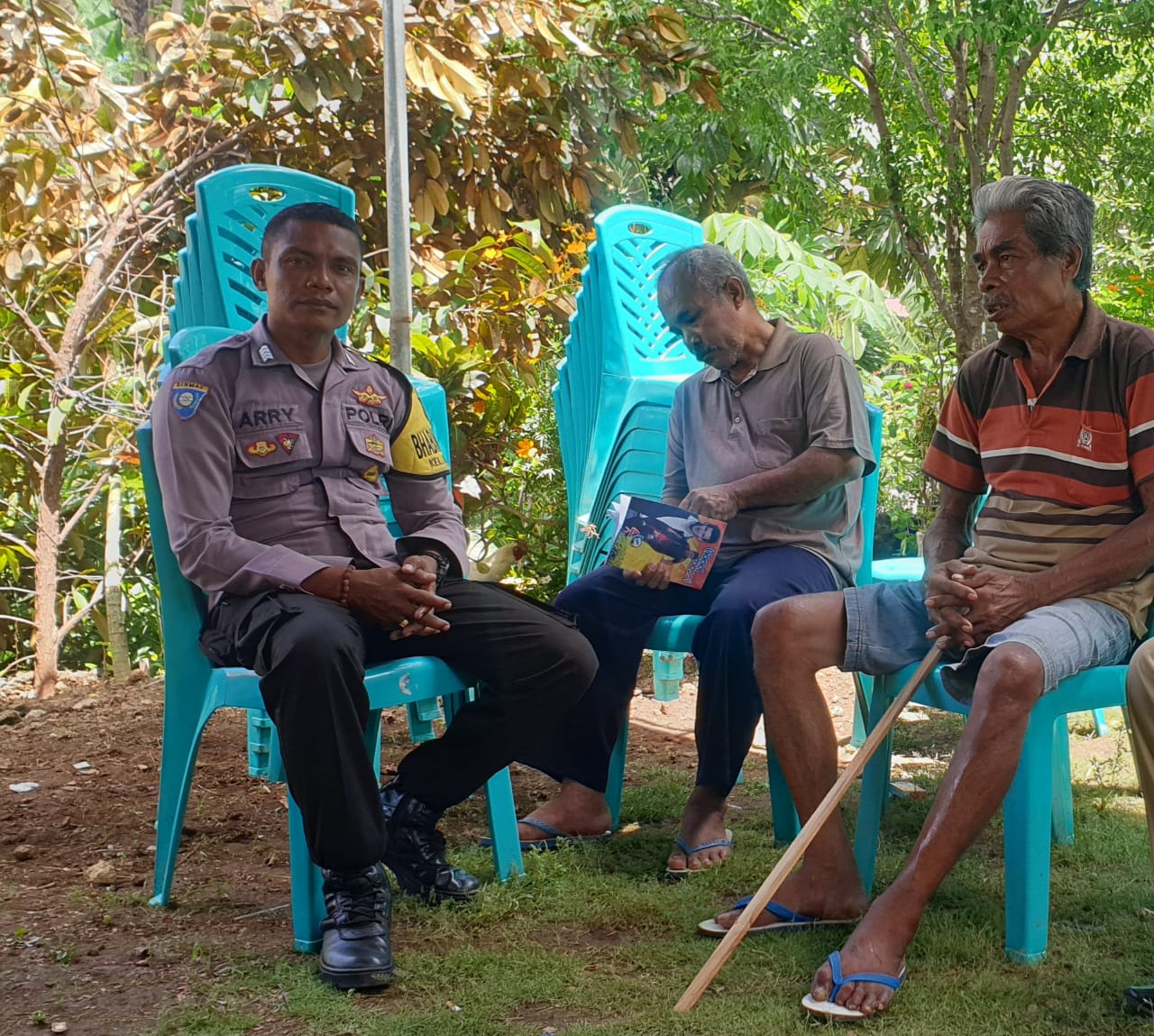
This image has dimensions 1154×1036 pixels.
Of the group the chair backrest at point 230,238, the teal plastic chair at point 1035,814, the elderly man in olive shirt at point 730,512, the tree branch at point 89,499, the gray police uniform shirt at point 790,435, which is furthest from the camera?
the tree branch at point 89,499

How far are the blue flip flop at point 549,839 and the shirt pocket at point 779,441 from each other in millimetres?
1054

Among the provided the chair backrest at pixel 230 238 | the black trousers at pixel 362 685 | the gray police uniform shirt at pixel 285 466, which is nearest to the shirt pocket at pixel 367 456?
the gray police uniform shirt at pixel 285 466

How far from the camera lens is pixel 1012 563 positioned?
2.73 meters

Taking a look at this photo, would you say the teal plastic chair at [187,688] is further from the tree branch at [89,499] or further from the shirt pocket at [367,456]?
the tree branch at [89,499]

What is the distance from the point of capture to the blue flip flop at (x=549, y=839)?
128 inches

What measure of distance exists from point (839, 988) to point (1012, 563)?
0.98m

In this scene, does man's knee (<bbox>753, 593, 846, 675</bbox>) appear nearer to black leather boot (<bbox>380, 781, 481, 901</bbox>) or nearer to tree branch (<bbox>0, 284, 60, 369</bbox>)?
Answer: black leather boot (<bbox>380, 781, 481, 901</bbox>)

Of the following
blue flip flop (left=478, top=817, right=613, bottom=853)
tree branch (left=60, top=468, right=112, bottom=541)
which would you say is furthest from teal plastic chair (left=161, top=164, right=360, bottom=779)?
tree branch (left=60, top=468, right=112, bottom=541)

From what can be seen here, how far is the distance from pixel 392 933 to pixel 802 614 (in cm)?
109

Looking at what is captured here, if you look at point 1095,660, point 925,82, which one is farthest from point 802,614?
point 925,82

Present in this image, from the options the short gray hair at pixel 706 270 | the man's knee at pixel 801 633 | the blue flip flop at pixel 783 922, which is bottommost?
the blue flip flop at pixel 783 922

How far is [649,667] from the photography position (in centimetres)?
534

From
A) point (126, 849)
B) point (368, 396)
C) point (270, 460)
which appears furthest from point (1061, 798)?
point (126, 849)

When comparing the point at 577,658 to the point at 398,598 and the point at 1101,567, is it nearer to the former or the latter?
the point at 398,598
